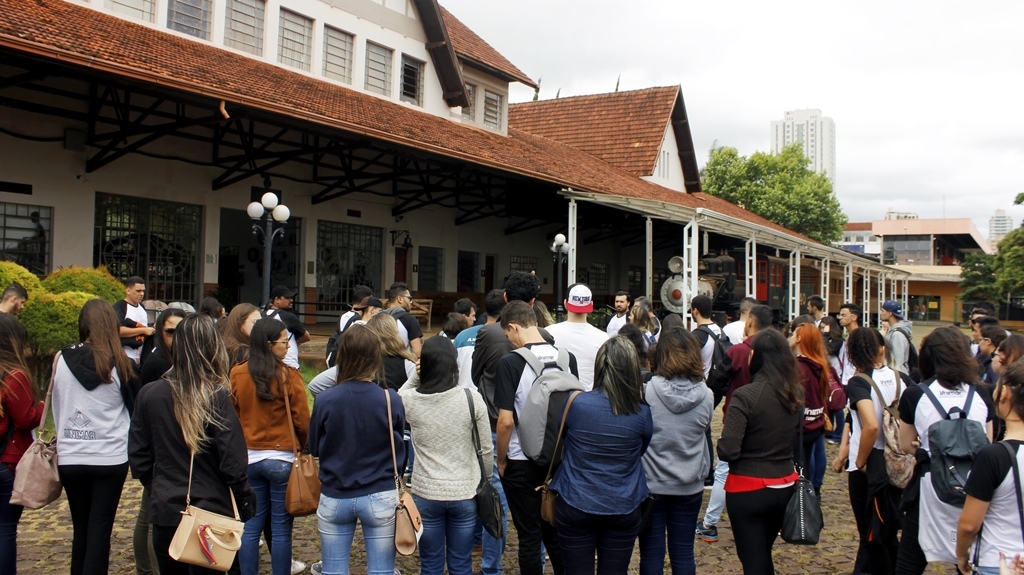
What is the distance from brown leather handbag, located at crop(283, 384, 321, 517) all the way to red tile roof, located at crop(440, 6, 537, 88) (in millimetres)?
17256

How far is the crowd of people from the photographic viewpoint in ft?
10.8

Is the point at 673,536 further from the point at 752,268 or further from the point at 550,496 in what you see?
the point at 752,268

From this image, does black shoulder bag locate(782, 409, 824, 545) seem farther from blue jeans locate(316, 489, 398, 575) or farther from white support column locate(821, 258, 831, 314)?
white support column locate(821, 258, 831, 314)

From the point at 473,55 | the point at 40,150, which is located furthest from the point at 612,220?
the point at 40,150

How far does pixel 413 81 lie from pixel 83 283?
10.8m

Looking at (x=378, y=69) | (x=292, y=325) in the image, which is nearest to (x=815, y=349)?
(x=292, y=325)

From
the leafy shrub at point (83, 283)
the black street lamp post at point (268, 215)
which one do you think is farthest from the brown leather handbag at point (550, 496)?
the black street lamp post at point (268, 215)

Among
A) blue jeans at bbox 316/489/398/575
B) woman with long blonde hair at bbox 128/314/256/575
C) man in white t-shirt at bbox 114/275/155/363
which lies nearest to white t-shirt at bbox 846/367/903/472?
blue jeans at bbox 316/489/398/575

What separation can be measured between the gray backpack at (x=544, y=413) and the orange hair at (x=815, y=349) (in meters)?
2.07

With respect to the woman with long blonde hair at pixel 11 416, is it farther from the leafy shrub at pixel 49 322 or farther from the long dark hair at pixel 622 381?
the leafy shrub at pixel 49 322

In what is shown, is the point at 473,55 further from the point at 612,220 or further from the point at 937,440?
the point at 937,440

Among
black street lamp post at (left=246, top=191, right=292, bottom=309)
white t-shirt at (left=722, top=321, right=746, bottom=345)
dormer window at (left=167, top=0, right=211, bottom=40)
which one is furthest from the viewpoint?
dormer window at (left=167, top=0, right=211, bottom=40)

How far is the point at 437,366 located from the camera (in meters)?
3.70

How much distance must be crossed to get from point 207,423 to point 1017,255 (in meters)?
43.1
